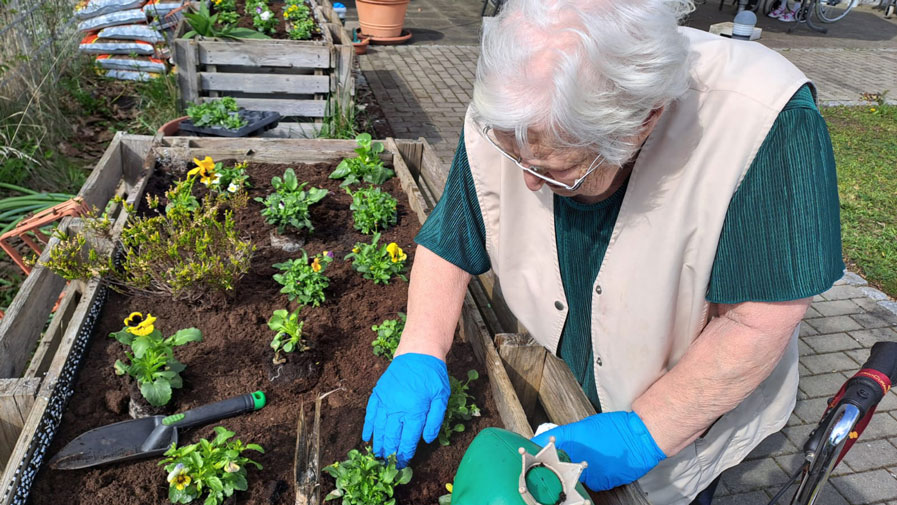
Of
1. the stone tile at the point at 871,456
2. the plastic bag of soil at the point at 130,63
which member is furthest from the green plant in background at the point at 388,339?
the plastic bag of soil at the point at 130,63

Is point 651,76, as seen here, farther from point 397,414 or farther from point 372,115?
point 372,115

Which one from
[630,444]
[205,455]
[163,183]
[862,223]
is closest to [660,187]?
[630,444]

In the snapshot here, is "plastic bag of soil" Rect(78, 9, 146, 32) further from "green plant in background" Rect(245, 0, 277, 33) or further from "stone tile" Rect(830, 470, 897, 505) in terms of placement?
"stone tile" Rect(830, 470, 897, 505)

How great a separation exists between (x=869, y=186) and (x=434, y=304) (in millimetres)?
5159

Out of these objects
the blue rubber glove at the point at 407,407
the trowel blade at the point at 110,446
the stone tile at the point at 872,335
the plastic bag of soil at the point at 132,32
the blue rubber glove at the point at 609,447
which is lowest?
the stone tile at the point at 872,335

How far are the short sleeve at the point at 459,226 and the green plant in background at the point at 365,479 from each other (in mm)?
545

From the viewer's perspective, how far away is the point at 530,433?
5.13ft

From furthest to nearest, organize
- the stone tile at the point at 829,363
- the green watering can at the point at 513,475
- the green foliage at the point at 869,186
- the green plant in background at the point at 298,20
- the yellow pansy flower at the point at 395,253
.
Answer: the green plant in background at the point at 298,20, the green foliage at the point at 869,186, the stone tile at the point at 829,363, the yellow pansy flower at the point at 395,253, the green watering can at the point at 513,475

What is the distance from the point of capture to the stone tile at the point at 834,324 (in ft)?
11.8

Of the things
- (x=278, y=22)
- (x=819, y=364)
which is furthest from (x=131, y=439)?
(x=278, y=22)

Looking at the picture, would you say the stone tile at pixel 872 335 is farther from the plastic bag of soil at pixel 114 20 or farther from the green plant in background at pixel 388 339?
the plastic bag of soil at pixel 114 20

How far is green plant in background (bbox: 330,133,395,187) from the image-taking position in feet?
10.1

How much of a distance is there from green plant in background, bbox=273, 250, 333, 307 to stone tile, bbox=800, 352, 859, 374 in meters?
2.58

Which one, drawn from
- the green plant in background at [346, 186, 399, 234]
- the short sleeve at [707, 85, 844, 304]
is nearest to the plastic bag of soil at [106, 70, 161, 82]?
the green plant in background at [346, 186, 399, 234]
